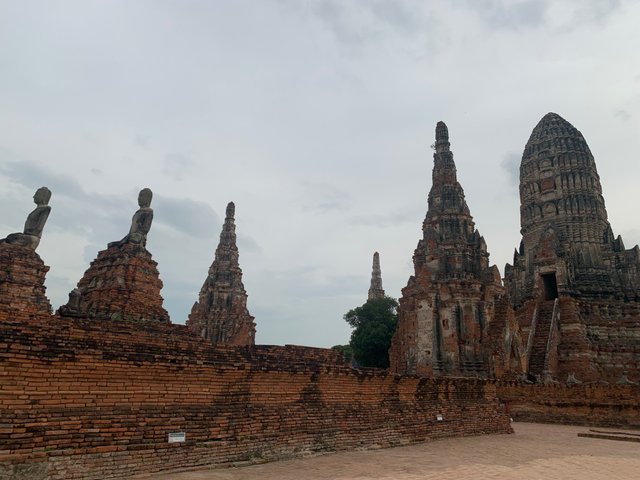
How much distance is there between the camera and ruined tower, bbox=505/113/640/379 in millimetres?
28016

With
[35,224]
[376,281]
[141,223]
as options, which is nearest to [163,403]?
[141,223]

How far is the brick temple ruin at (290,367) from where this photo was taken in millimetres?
7027

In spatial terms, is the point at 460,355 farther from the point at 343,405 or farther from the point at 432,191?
the point at 343,405

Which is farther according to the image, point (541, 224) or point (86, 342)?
point (541, 224)

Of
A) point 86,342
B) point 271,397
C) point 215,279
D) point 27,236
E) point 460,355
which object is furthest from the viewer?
point 215,279

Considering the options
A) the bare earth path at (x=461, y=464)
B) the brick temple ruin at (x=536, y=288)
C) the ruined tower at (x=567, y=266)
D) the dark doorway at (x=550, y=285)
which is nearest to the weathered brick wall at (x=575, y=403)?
the brick temple ruin at (x=536, y=288)

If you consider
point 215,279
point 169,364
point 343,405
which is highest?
point 215,279

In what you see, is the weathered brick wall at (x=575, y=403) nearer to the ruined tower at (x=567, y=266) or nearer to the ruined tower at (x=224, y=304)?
the ruined tower at (x=567, y=266)

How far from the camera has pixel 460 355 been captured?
23.4 metres

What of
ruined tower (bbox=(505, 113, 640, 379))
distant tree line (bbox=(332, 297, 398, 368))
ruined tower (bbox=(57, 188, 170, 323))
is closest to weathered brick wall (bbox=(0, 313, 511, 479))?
ruined tower (bbox=(57, 188, 170, 323))

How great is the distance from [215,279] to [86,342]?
117ft

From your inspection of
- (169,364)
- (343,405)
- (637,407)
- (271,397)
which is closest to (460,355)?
(637,407)

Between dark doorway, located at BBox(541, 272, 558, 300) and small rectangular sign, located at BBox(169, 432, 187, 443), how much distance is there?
102 feet

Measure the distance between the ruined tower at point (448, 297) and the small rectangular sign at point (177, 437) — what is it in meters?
17.8
